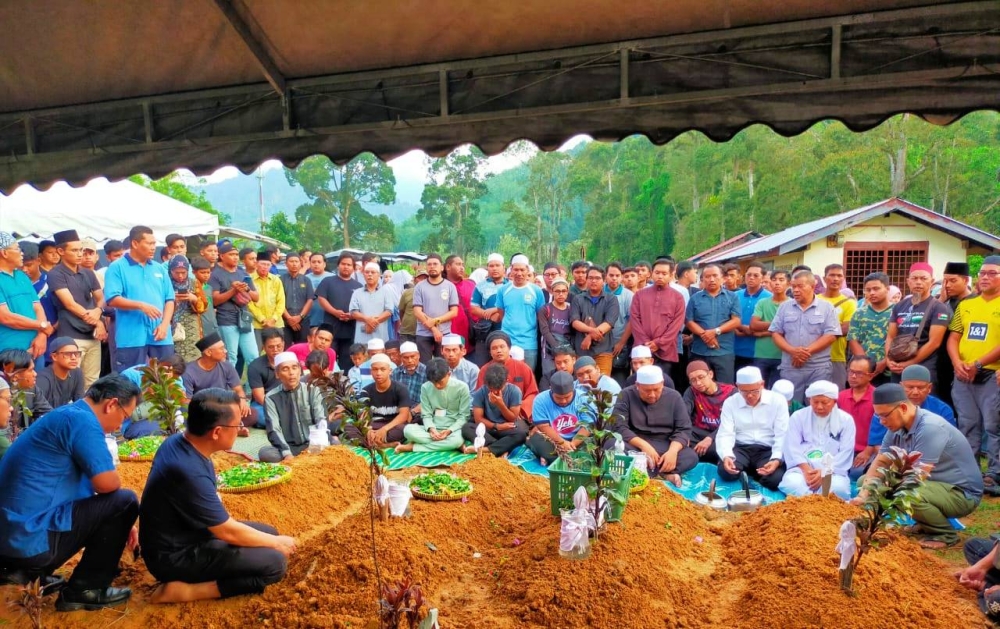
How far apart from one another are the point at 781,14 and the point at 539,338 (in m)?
5.21

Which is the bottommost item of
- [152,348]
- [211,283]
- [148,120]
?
[152,348]

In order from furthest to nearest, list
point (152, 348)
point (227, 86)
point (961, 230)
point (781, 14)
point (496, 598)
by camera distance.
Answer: point (961, 230) → point (152, 348) → point (227, 86) → point (496, 598) → point (781, 14)

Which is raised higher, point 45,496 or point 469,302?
point 469,302

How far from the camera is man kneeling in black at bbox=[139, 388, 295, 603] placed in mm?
3496

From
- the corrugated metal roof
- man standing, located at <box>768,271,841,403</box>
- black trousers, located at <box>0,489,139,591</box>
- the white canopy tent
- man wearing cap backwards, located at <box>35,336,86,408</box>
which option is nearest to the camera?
black trousers, located at <box>0,489,139,591</box>

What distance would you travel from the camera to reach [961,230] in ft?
57.0

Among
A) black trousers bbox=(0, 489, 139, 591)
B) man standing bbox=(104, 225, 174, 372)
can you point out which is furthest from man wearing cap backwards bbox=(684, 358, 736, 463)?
man standing bbox=(104, 225, 174, 372)

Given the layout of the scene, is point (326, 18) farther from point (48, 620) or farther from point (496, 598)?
point (48, 620)

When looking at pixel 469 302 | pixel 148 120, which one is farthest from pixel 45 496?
pixel 469 302

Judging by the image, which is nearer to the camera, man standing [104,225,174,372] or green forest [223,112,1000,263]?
man standing [104,225,174,372]

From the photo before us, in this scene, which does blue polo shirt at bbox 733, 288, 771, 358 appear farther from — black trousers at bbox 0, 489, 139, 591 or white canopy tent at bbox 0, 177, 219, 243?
white canopy tent at bbox 0, 177, 219, 243

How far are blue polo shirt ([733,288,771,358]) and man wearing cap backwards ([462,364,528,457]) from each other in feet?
9.11

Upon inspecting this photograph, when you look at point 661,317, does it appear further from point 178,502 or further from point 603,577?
point 178,502

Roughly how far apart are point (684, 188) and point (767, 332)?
36709mm
